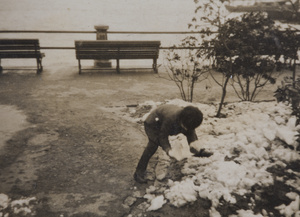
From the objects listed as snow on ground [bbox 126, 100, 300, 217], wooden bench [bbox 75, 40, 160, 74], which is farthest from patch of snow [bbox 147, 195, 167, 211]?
wooden bench [bbox 75, 40, 160, 74]

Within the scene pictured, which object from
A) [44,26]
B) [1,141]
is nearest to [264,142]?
[1,141]

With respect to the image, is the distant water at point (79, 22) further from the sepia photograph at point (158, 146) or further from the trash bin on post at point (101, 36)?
the sepia photograph at point (158, 146)

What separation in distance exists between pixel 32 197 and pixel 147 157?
1.34m

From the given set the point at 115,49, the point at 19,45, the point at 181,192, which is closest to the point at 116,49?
the point at 115,49

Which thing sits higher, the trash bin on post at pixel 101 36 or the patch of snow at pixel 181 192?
the trash bin on post at pixel 101 36

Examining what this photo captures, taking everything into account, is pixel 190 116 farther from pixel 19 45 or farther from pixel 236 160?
pixel 19 45

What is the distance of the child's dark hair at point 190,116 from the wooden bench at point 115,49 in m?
5.44

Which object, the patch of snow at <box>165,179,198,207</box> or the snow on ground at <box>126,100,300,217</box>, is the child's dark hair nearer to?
the snow on ground at <box>126,100,300,217</box>

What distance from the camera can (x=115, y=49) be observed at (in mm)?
7906

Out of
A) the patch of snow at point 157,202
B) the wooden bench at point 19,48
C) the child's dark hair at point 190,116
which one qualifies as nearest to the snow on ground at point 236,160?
the patch of snow at point 157,202

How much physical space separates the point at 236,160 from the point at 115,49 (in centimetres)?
534

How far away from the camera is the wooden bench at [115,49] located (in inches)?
304

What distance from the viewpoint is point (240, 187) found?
124 inches

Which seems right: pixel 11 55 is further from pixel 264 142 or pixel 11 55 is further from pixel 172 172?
pixel 264 142
